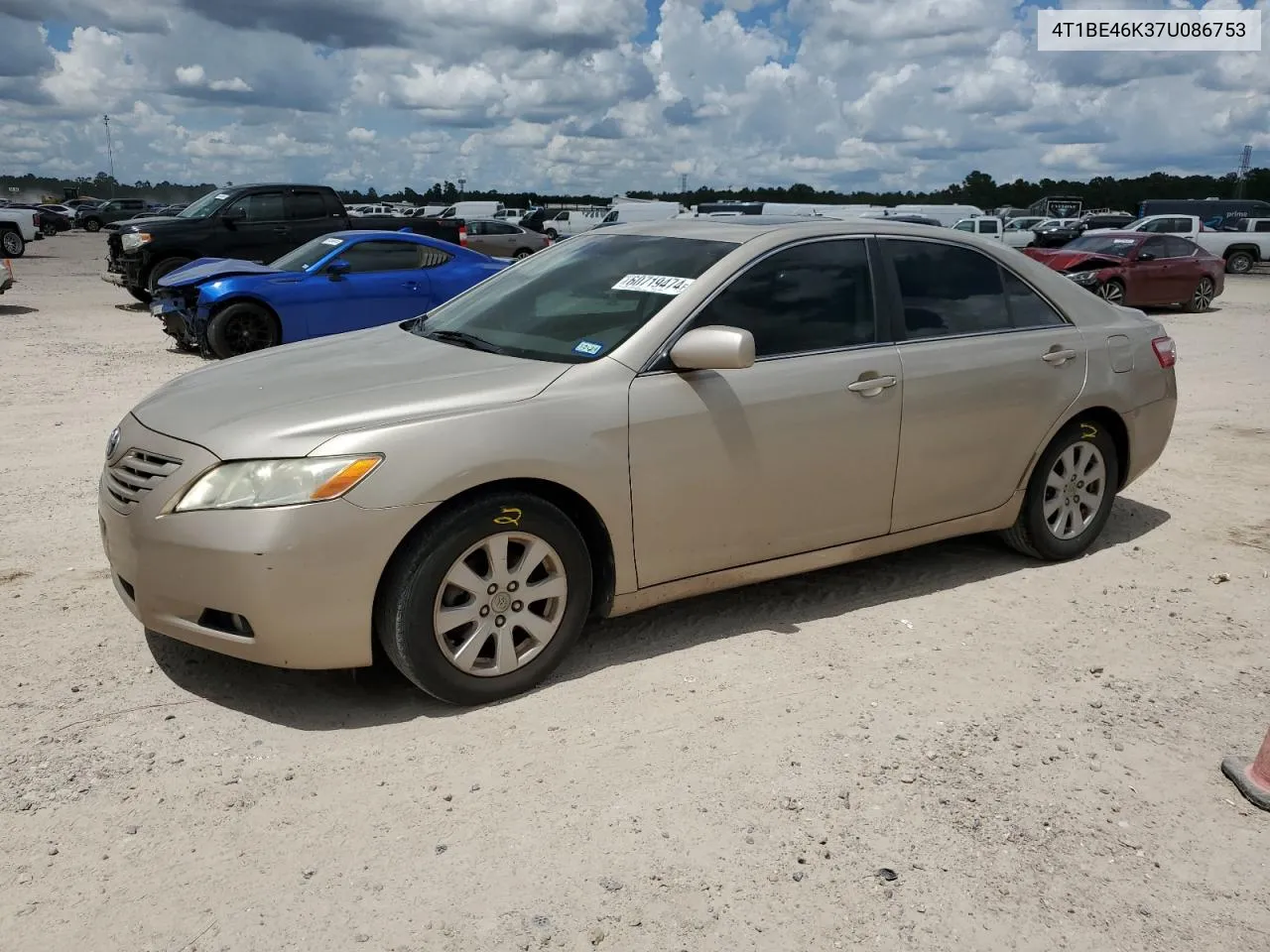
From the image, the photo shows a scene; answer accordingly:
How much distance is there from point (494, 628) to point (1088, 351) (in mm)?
3261

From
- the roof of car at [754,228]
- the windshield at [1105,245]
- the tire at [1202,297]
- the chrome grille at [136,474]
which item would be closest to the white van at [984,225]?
the windshield at [1105,245]

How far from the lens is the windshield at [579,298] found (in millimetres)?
4074

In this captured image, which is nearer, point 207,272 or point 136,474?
point 136,474

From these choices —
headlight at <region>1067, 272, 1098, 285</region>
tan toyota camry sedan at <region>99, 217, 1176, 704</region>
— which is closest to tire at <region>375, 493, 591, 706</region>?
tan toyota camry sedan at <region>99, 217, 1176, 704</region>

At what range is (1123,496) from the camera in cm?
662

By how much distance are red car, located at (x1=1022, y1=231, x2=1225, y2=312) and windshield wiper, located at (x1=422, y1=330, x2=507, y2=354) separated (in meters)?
17.1

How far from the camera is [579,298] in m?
4.36

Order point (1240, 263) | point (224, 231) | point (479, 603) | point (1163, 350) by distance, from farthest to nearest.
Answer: point (1240, 263), point (224, 231), point (1163, 350), point (479, 603)

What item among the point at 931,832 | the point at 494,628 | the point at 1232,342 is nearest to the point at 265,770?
the point at 494,628

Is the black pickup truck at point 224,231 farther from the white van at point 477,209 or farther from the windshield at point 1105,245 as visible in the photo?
the white van at point 477,209

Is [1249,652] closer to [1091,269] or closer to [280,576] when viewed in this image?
[280,576]

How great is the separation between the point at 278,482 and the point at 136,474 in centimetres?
63

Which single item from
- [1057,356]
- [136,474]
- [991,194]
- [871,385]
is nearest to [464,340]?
[136,474]

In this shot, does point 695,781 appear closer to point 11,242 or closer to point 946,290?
point 946,290
